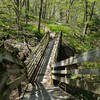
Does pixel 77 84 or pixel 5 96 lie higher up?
pixel 5 96

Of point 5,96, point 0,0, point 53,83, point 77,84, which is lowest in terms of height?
point 53,83

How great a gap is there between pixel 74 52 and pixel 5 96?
39.6 feet

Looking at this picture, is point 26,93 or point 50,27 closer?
point 26,93

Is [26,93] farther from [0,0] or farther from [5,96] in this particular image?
[0,0]

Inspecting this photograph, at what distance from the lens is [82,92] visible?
635 cm

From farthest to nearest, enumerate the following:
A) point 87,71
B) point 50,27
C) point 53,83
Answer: point 50,27, point 53,83, point 87,71

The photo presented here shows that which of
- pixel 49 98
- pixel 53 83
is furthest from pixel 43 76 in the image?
pixel 49 98

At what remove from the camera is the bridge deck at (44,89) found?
3773 millimetres

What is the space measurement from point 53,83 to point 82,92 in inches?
73.1

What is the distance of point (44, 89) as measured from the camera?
4883 mm

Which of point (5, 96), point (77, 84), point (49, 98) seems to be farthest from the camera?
point (49, 98)

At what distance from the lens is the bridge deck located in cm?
377

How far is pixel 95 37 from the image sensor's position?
2023cm

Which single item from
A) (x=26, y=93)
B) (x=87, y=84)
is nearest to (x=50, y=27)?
(x=26, y=93)
